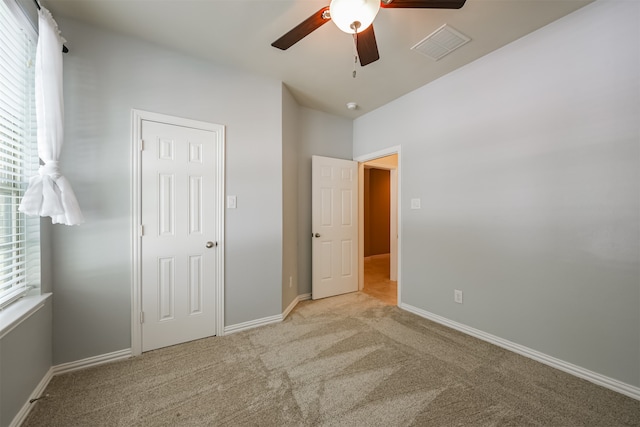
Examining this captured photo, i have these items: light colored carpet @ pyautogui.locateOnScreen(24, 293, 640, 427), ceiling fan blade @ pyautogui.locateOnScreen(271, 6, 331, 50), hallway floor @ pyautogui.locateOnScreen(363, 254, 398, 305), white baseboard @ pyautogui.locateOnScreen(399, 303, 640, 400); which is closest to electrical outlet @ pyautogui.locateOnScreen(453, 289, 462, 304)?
white baseboard @ pyautogui.locateOnScreen(399, 303, 640, 400)

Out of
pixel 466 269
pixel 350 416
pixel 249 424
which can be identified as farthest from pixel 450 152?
pixel 249 424

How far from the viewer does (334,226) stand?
3.48 meters

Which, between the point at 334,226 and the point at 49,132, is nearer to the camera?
the point at 49,132

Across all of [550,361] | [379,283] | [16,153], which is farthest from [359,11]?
[379,283]

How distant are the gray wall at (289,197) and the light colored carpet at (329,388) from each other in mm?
780

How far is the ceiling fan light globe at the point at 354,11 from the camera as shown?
1251mm

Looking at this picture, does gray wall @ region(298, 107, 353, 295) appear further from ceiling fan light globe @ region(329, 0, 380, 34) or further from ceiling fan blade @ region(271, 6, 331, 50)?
ceiling fan light globe @ region(329, 0, 380, 34)

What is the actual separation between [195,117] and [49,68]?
3.01ft

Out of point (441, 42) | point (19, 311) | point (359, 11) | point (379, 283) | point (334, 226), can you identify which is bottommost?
point (379, 283)

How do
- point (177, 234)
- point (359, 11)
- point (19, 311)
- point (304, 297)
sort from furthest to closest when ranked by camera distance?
point (304, 297), point (177, 234), point (19, 311), point (359, 11)

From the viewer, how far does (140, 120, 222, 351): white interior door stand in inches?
82.0

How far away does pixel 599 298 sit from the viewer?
1.70 m

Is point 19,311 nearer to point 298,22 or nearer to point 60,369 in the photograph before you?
point 60,369

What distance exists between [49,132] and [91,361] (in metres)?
1.70
